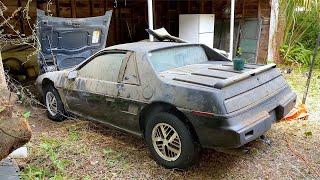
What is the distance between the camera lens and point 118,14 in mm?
11648

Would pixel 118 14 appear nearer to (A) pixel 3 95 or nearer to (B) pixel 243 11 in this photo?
(B) pixel 243 11

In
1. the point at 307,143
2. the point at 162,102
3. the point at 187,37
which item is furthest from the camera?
the point at 187,37

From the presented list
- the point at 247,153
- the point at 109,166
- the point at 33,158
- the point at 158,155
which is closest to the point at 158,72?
the point at 158,155

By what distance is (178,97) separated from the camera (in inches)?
140

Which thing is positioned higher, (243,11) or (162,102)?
(243,11)

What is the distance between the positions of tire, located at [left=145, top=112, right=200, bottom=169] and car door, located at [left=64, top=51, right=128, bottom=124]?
0.74 meters

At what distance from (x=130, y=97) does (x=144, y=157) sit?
82 cm

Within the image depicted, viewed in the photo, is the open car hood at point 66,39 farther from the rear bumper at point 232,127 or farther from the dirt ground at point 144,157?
the rear bumper at point 232,127

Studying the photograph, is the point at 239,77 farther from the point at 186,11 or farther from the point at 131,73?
the point at 186,11

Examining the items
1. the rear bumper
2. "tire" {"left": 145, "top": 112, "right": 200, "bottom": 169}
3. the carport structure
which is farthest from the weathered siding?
"tire" {"left": 145, "top": 112, "right": 200, "bottom": 169}

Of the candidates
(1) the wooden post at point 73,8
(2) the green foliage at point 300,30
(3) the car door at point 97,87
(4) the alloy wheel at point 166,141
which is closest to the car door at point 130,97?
(3) the car door at point 97,87

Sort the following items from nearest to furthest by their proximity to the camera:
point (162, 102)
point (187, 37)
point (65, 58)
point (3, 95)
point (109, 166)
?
point (3, 95)
point (162, 102)
point (109, 166)
point (65, 58)
point (187, 37)

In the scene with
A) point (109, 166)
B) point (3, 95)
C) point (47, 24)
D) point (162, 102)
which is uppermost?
point (47, 24)

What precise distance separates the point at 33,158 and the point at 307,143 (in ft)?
12.1
